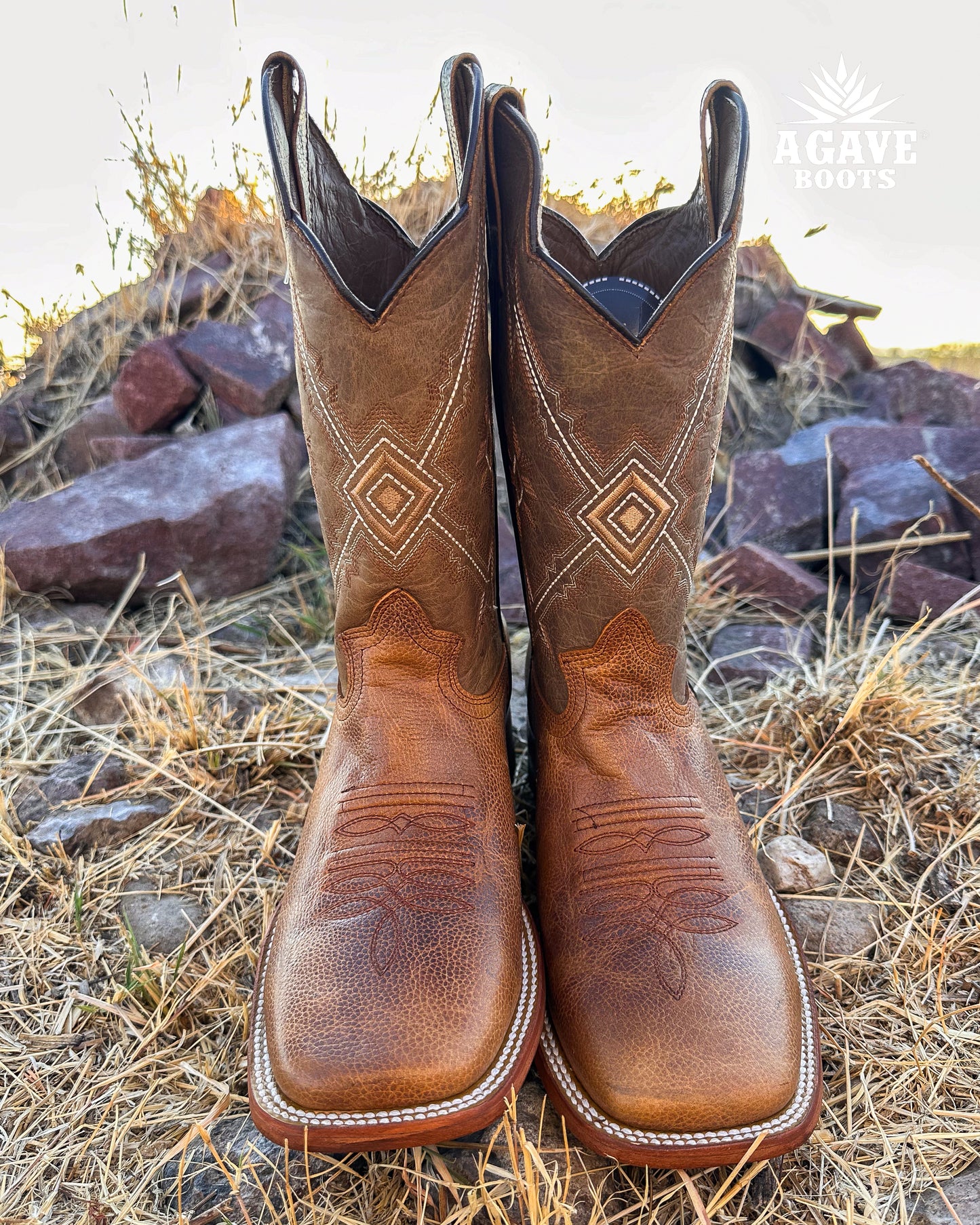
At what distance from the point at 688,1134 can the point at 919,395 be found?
2562 millimetres

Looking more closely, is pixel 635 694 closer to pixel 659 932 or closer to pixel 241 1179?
pixel 659 932

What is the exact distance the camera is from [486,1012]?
0.92 meters

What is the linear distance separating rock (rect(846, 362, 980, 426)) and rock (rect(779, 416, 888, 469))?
11cm

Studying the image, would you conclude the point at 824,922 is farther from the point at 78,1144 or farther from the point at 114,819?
the point at 114,819

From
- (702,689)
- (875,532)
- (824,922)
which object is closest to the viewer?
(824,922)

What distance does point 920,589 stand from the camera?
2.04m

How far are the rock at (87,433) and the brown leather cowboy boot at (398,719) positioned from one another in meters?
1.79

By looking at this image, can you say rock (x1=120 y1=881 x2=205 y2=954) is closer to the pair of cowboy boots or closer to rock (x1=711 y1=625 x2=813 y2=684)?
the pair of cowboy boots

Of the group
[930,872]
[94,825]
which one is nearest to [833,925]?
[930,872]

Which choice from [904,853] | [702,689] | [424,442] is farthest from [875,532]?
[424,442]

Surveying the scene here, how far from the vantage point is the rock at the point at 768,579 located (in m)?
2.10

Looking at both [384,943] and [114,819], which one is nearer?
[384,943]

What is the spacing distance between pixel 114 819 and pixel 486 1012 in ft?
2.80

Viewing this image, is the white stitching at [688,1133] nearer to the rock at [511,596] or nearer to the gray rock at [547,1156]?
the gray rock at [547,1156]
